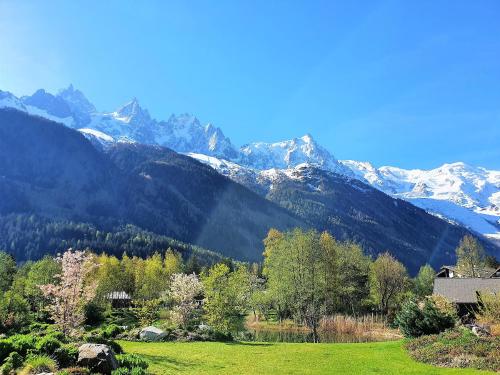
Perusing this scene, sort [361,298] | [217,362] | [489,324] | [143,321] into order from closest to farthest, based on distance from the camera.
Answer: [217,362]
[489,324]
[143,321]
[361,298]

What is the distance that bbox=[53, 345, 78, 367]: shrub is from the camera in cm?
2121

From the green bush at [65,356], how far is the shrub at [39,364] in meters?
0.77

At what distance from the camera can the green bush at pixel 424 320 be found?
40.4 m

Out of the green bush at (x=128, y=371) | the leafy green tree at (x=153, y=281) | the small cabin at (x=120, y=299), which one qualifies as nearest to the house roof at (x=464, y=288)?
the green bush at (x=128, y=371)

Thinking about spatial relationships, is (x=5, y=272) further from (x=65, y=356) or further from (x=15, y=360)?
(x=15, y=360)

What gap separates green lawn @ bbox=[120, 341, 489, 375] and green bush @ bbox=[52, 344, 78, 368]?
17.5 ft

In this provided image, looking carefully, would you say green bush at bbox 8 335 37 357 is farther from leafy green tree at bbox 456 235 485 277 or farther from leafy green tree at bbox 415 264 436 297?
leafy green tree at bbox 456 235 485 277

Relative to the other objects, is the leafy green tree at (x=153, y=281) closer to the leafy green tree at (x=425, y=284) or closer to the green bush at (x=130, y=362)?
the leafy green tree at (x=425, y=284)

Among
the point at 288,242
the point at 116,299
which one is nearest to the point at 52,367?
the point at 288,242

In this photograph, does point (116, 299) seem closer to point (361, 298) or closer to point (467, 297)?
point (361, 298)

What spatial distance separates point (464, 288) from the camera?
60.5m

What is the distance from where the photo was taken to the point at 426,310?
40906 mm

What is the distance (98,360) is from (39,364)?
2575 mm

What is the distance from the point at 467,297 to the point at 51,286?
165 feet
